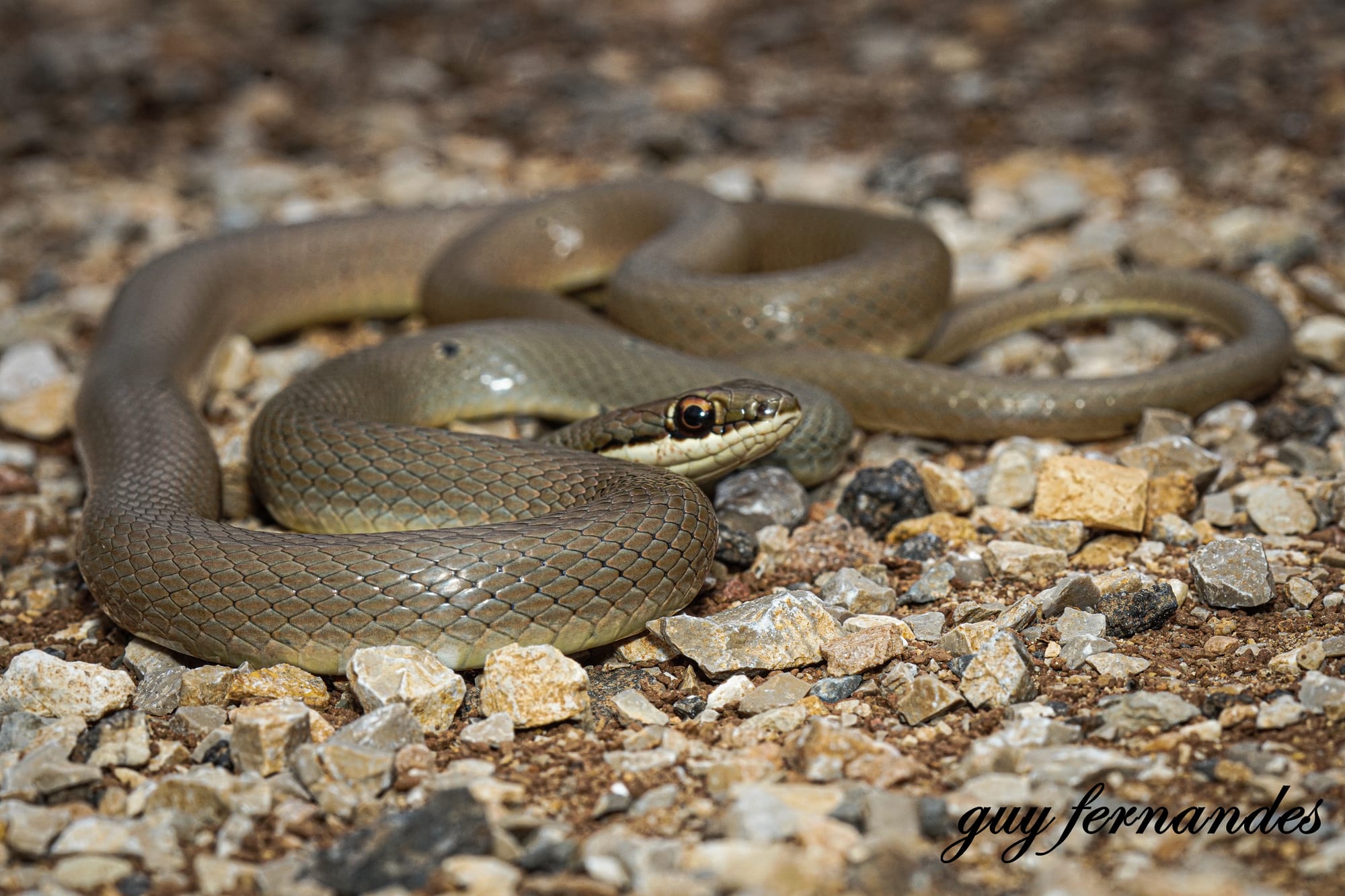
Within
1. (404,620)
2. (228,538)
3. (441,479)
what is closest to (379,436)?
(441,479)

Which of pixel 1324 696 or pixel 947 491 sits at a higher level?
pixel 1324 696

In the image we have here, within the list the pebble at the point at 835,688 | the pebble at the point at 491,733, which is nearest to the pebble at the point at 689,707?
the pebble at the point at 835,688

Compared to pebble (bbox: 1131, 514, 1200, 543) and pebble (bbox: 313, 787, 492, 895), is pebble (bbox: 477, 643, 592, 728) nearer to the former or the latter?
pebble (bbox: 313, 787, 492, 895)

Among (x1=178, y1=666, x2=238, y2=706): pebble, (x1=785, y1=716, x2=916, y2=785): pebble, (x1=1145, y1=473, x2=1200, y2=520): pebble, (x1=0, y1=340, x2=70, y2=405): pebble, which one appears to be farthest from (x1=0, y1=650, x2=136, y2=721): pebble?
(x1=1145, y1=473, x2=1200, y2=520): pebble

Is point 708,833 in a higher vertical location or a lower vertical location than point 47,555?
higher

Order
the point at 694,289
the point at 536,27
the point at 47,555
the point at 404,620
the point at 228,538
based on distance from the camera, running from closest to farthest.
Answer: the point at 404,620
the point at 228,538
the point at 47,555
the point at 694,289
the point at 536,27

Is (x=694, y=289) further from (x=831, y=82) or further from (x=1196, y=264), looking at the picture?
(x=831, y=82)

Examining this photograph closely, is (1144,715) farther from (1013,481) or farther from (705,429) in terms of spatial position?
(705,429)

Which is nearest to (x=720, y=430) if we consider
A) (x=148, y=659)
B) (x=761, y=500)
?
(x=761, y=500)
